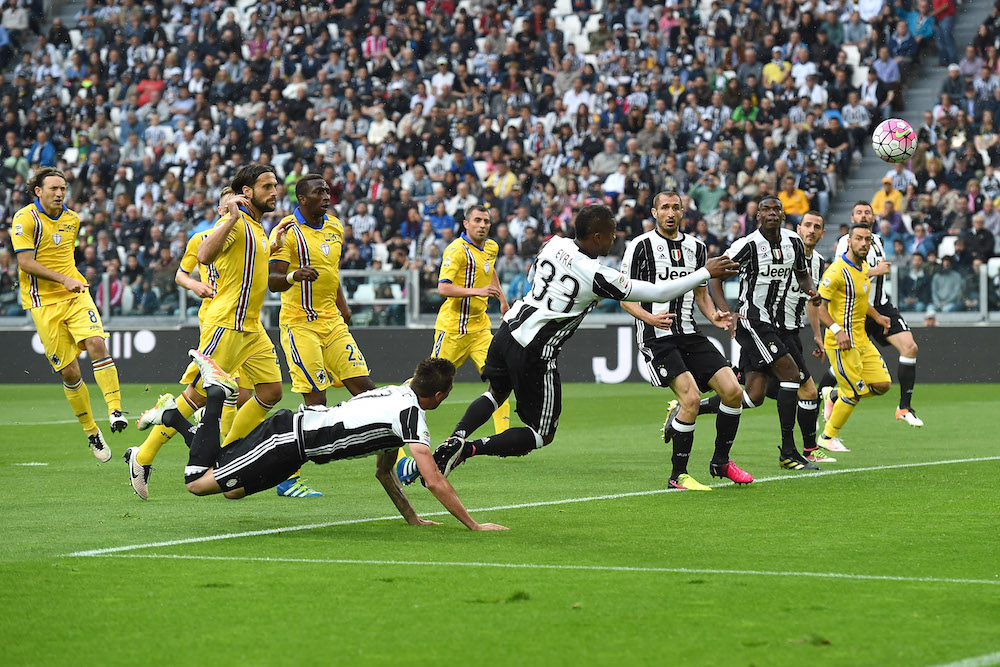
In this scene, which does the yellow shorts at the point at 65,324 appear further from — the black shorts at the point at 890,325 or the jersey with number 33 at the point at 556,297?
the black shorts at the point at 890,325

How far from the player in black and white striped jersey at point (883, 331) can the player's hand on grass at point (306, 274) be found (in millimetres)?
6073

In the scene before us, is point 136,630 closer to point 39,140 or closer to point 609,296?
point 609,296

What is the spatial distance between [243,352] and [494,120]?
1941 cm

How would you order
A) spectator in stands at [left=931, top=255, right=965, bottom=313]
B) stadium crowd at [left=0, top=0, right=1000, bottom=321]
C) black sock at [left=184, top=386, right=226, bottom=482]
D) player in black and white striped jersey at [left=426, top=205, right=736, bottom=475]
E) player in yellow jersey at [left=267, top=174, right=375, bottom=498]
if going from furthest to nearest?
stadium crowd at [left=0, top=0, right=1000, bottom=321] < spectator in stands at [left=931, top=255, right=965, bottom=313] < player in yellow jersey at [left=267, top=174, right=375, bottom=498] < player in black and white striped jersey at [left=426, top=205, right=736, bottom=475] < black sock at [left=184, top=386, right=226, bottom=482]

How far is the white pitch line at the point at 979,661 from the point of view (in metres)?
4.69

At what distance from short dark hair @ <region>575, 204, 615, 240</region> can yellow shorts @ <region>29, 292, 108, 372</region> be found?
5660mm

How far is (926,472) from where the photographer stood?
35.5 ft

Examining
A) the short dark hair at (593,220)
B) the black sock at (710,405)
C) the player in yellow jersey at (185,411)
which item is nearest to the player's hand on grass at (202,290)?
the player in yellow jersey at (185,411)

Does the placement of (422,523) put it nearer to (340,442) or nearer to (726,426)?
(340,442)

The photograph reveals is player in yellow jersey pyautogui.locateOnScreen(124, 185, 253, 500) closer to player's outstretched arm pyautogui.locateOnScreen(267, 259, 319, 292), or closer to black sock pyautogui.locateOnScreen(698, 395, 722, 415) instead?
player's outstretched arm pyautogui.locateOnScreen(267, 259, 319, 292)

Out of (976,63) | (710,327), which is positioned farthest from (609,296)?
(976,63)

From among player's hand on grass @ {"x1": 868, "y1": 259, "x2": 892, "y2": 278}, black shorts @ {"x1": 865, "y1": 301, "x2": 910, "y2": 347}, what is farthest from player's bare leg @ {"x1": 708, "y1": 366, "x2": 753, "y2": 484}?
black shorts @ {"x1": 865, "y1": 301, "x2": 910, "y2": 347}

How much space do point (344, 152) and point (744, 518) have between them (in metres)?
21.7

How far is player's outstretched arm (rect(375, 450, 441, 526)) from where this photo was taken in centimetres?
798
